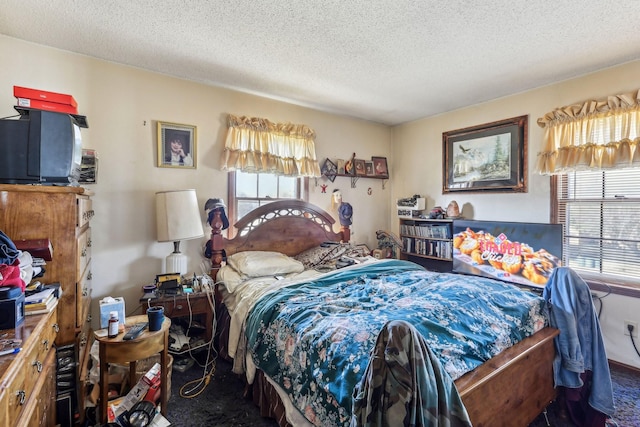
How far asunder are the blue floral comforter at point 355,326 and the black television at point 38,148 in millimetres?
1424

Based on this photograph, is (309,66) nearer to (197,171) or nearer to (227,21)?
(227,21)

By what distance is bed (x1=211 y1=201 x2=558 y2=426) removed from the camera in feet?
4.47

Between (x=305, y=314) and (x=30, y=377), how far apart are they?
121 cm

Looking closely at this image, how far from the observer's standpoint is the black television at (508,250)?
113 inches

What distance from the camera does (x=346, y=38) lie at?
2.17 m

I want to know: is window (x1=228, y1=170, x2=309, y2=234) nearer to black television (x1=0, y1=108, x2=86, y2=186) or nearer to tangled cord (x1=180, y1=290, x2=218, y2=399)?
tangled cord (x1=180, y1=290, x2=218, y2=399)

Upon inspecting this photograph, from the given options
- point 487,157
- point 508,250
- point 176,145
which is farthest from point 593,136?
point 176,145

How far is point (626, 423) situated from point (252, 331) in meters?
2.44

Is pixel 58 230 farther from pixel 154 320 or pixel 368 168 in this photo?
pixel 368 168

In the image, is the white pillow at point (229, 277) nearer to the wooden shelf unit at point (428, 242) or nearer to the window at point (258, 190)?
the window at point (258, 190)

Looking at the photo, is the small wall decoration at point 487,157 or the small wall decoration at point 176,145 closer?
the small wall decoration at point 176,145

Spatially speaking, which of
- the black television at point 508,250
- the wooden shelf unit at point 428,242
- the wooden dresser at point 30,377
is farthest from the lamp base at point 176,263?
the black television at point 508,250

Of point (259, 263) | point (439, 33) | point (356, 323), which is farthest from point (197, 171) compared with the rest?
point (439, 33)

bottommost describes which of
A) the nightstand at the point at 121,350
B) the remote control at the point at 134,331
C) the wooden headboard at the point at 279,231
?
the nightstand at the point at 121,350
